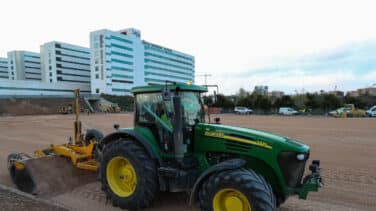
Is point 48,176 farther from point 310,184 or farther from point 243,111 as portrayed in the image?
point 243,111

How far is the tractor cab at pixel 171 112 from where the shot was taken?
3748 millimetres

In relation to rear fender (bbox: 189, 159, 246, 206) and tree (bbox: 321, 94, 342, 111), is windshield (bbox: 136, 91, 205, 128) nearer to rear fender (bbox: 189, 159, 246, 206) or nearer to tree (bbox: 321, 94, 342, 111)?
rear fender (bbox: 189, 159, 246, 206)

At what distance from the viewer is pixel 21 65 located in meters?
98.6

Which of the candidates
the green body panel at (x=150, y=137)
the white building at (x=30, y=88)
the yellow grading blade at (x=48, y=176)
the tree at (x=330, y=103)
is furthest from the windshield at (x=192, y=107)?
the white building at (x=30, y=88)

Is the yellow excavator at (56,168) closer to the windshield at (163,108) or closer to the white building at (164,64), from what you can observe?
the windshield at (163,108)

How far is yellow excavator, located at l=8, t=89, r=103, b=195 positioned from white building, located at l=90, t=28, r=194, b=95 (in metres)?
68.3

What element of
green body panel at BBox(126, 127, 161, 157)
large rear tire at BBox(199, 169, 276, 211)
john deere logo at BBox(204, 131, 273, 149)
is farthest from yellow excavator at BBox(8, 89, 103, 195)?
large rear tire at BBox(199, 169, 276, 211)

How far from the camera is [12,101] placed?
49469 mm

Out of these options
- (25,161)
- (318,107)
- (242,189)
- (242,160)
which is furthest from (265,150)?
(318,107)

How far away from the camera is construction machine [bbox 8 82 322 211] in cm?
323

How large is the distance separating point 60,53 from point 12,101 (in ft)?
157

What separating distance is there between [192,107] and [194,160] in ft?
2.90

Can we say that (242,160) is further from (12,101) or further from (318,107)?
(12,101)

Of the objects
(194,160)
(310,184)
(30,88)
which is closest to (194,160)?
(194,160)
